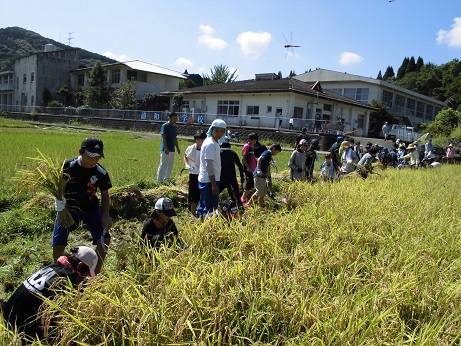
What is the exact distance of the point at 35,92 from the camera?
45.0m

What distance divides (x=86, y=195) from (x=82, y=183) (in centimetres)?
13

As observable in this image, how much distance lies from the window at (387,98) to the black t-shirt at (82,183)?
134ft

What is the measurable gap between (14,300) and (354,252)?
281 centimetres

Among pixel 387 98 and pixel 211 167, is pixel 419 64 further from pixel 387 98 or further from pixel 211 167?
pixel 211 167

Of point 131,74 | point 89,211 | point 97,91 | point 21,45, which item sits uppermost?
point 21,45

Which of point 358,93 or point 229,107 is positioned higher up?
point 358,93

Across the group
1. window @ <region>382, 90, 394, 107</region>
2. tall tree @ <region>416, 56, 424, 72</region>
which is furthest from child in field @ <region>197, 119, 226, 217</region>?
tall tree @ <region>416, 56, 424, 72</region>

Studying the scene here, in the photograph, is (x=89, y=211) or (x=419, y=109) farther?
(x=419, y=109)

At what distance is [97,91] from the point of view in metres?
39.2

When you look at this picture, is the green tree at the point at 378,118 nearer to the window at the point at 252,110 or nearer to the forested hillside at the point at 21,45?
the window at the point at 252,110

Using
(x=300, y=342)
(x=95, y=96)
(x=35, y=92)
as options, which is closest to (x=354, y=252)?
(x=300, y=342)

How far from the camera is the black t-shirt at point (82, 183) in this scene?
379cm

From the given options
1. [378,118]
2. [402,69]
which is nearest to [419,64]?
[402,69]

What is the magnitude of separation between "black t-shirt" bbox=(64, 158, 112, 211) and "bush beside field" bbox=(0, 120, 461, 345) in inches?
24.1
